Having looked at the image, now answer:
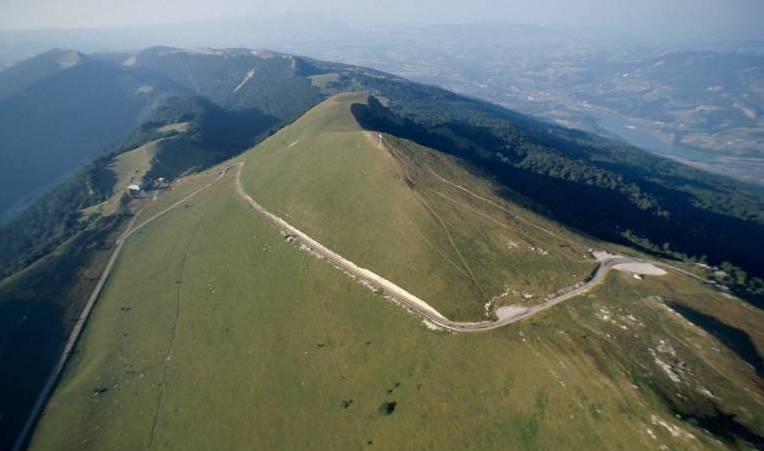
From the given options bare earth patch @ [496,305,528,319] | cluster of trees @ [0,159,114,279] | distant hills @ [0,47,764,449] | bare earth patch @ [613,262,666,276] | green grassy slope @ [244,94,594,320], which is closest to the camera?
distant hills @ [0,47,764,449]

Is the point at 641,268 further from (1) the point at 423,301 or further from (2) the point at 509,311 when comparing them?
(1) the point at 423,301

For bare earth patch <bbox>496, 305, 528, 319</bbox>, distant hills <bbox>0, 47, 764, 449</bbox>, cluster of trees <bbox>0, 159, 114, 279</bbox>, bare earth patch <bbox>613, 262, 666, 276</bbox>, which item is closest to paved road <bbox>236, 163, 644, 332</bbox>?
bare earth patch <bbox>496, 305, 528, 319</bbox>

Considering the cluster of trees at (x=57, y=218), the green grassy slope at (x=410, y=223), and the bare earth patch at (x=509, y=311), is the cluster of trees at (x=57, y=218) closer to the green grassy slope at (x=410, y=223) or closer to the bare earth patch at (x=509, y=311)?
the green grassy slope at (x=410, y=223)

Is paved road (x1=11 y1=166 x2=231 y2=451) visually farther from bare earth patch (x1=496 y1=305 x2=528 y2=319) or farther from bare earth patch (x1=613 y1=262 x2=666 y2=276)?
bare earth patch (x1=613 y1=262 x2=666 y2=276)

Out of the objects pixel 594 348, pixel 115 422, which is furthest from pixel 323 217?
pixel 594 348

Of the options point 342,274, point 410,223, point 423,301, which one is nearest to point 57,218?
point 342,274
